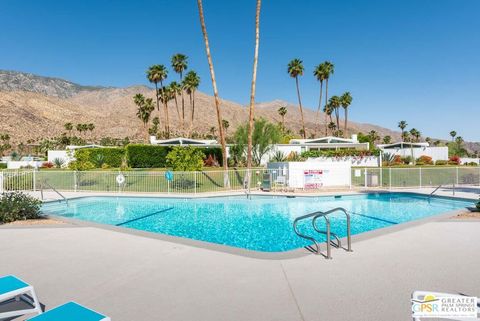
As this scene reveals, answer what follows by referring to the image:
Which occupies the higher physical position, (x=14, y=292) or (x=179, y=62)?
(x=179, y=62)

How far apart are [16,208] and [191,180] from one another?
389 inches

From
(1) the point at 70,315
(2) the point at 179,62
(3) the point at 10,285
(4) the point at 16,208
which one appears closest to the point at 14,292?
(3) the point at 10,285

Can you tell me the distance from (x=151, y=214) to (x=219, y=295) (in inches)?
411

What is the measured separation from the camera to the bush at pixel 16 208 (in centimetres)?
1052

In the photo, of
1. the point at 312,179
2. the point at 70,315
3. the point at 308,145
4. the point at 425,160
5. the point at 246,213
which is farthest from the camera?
the point at 425,160

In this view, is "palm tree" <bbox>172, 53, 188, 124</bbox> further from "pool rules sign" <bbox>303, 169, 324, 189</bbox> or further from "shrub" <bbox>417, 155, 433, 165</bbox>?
"pool rules sign" <bbox>303, 169, 324, 189</bbox>

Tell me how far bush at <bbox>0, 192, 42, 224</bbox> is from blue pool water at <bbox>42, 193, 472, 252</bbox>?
280cm

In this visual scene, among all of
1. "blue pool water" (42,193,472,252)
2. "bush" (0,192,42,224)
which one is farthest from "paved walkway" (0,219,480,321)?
"blue pool water" (42,193,472,252)

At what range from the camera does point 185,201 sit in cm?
1784

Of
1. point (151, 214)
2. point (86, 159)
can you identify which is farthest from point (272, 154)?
point (151, 214)

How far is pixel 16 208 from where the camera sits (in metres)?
10.7

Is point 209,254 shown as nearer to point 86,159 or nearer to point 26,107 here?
point 86,159

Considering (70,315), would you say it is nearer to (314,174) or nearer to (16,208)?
(16,208)

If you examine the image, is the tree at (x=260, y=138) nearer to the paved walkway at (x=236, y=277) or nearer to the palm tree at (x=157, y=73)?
the palm tree at (x=157, y=73)
